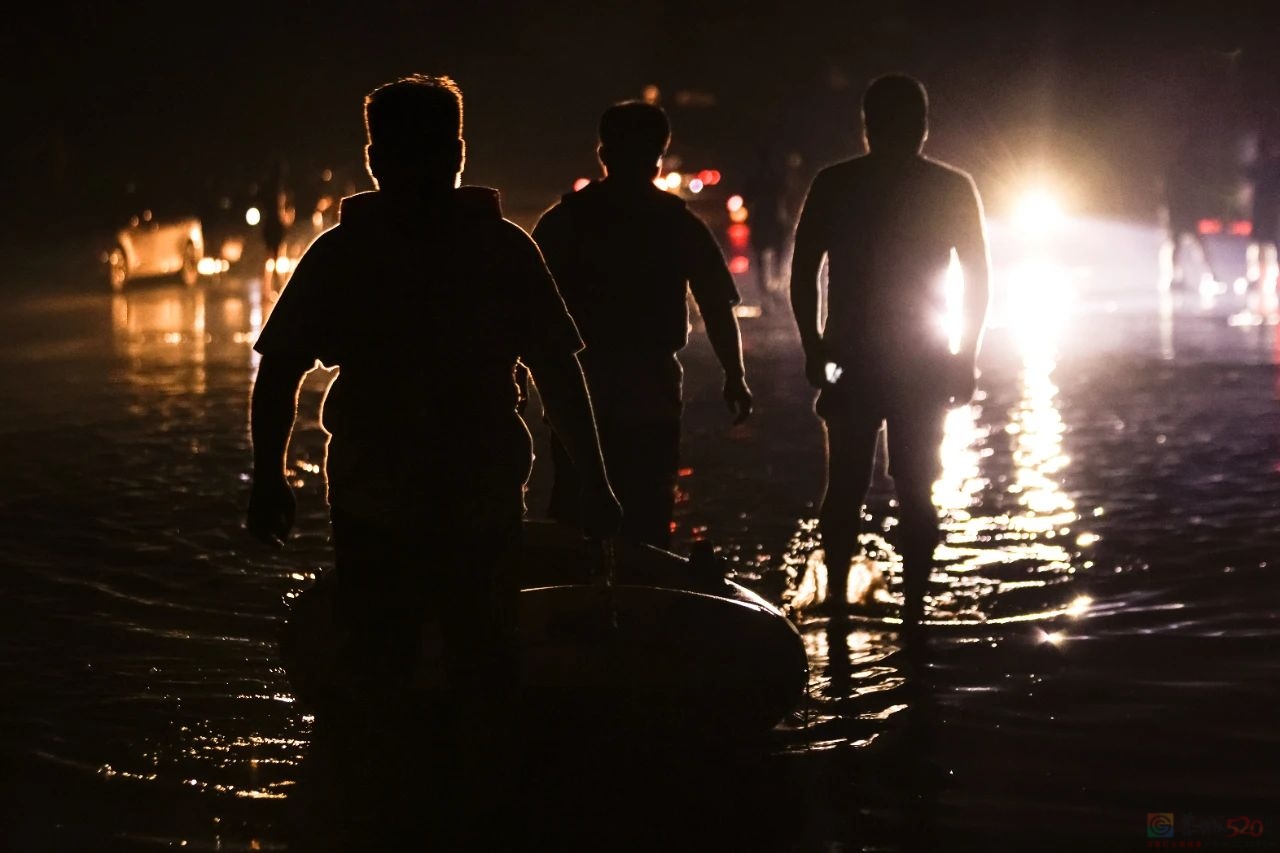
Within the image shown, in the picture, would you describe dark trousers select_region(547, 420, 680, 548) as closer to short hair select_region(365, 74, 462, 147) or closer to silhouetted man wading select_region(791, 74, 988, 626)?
silhouetted man wading select_region(791, 74, 988, 626)

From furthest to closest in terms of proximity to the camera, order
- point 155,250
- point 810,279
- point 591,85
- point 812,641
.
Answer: point 591,85, point 155,250, point 810,279, point 812,641

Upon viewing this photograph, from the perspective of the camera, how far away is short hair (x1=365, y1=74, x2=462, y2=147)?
14.0 ft

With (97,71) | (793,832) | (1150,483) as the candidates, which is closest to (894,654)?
(793,832)

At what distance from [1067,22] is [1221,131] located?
1104 inches

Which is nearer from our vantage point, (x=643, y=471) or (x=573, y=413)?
(x=573, y=413)

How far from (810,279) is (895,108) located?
737 millimetres

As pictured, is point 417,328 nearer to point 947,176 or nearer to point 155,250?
point 947,176

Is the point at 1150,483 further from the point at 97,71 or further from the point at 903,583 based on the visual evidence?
the point at 97,71

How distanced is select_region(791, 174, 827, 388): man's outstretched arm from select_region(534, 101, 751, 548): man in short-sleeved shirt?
527mm

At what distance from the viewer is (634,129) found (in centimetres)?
682

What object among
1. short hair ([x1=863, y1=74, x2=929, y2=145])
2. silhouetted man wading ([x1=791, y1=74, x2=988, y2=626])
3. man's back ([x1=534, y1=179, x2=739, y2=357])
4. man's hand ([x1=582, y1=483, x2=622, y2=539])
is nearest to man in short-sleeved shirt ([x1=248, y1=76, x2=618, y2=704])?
man's hand ([x1=582, y1=483, x2=622, y2=539])

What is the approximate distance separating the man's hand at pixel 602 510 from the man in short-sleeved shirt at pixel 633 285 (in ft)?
7.27

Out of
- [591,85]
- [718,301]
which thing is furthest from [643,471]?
[591,85]

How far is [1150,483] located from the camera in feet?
34.6
